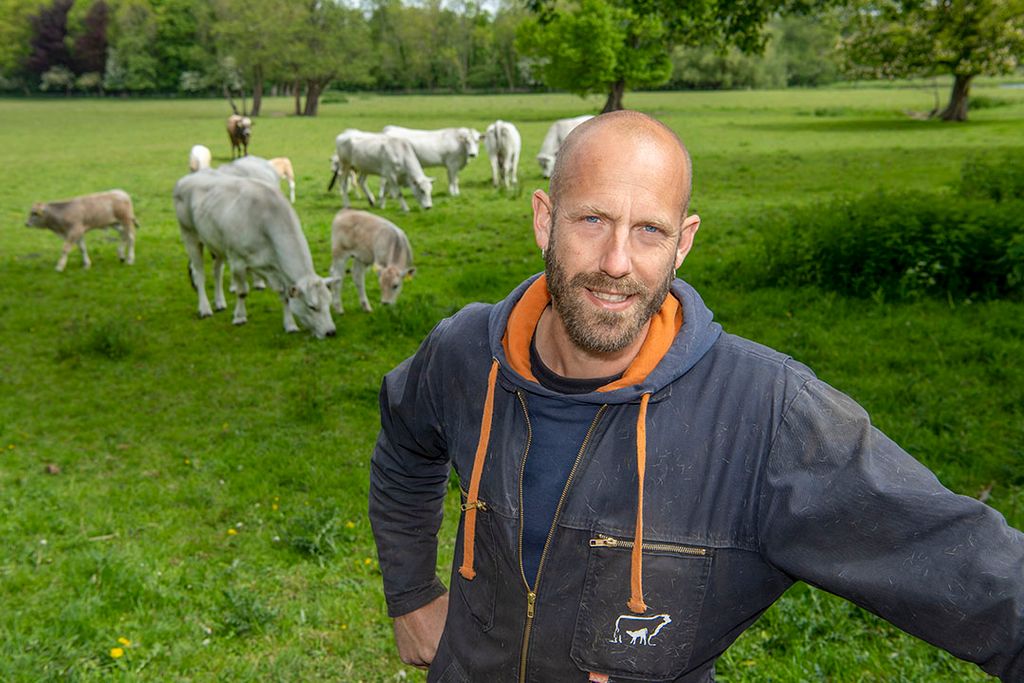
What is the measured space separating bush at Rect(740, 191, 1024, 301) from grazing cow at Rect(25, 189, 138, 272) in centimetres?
1002

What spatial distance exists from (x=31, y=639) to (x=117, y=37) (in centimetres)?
9275

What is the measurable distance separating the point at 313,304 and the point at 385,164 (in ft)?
30.2

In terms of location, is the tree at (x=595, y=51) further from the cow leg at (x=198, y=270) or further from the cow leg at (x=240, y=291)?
the cow leg at (x=240, y=291)

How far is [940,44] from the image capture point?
34625 millimetres

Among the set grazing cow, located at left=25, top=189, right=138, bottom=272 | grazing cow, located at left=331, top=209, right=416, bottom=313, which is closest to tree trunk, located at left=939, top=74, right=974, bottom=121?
grazing cow, located at left=331, top=209, right=416, bottom=313

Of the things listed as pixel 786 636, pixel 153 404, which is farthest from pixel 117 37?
pixel 786 636

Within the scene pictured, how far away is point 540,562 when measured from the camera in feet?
6.49

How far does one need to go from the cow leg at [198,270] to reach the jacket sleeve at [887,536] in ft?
34.1

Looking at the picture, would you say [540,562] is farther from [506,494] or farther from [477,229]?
[477,229]

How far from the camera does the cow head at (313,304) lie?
32.2ft

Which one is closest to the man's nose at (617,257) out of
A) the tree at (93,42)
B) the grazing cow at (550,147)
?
the grazing cow at (550,147)

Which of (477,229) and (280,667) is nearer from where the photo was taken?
(280,667)

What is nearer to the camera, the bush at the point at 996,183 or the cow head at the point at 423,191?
the bush at the point at 996,183

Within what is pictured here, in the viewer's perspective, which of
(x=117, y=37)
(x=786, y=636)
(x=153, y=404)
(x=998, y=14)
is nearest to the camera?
(x=786, y=636)
